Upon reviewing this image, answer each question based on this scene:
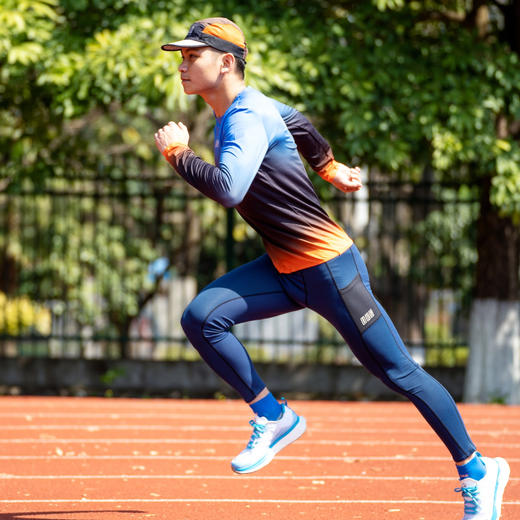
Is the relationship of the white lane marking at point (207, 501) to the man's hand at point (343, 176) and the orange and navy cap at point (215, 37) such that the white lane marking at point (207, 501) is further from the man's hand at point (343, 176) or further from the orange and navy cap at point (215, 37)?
the orange and navy cap at point (215, 37)

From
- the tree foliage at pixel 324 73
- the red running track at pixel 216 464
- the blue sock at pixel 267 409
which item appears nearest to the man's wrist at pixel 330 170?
the blue sock at pixel 267 409

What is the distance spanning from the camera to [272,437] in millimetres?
4234

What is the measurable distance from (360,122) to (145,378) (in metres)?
4.33

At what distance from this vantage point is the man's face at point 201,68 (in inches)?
154

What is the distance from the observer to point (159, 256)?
41.5 ft

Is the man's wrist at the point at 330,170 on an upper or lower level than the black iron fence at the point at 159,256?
upper

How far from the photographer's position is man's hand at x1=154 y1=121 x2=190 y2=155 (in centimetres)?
386

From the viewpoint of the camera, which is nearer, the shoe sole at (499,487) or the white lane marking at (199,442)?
the shoe sole at (499,487)

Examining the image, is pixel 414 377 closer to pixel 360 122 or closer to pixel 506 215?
pixel 360 122

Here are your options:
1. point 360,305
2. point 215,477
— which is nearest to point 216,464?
point 215,477

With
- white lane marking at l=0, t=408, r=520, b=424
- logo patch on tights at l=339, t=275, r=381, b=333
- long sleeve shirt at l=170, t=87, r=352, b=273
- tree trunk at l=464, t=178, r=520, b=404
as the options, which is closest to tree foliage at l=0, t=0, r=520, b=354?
tree trunk at l=464, t=178, r=520, b=404

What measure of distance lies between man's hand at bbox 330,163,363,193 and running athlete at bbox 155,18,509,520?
0.33 m

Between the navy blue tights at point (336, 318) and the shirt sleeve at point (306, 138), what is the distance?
52 centimetres

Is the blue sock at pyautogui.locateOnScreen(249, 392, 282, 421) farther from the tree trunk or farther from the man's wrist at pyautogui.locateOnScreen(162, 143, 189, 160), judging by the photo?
the tree trunk
